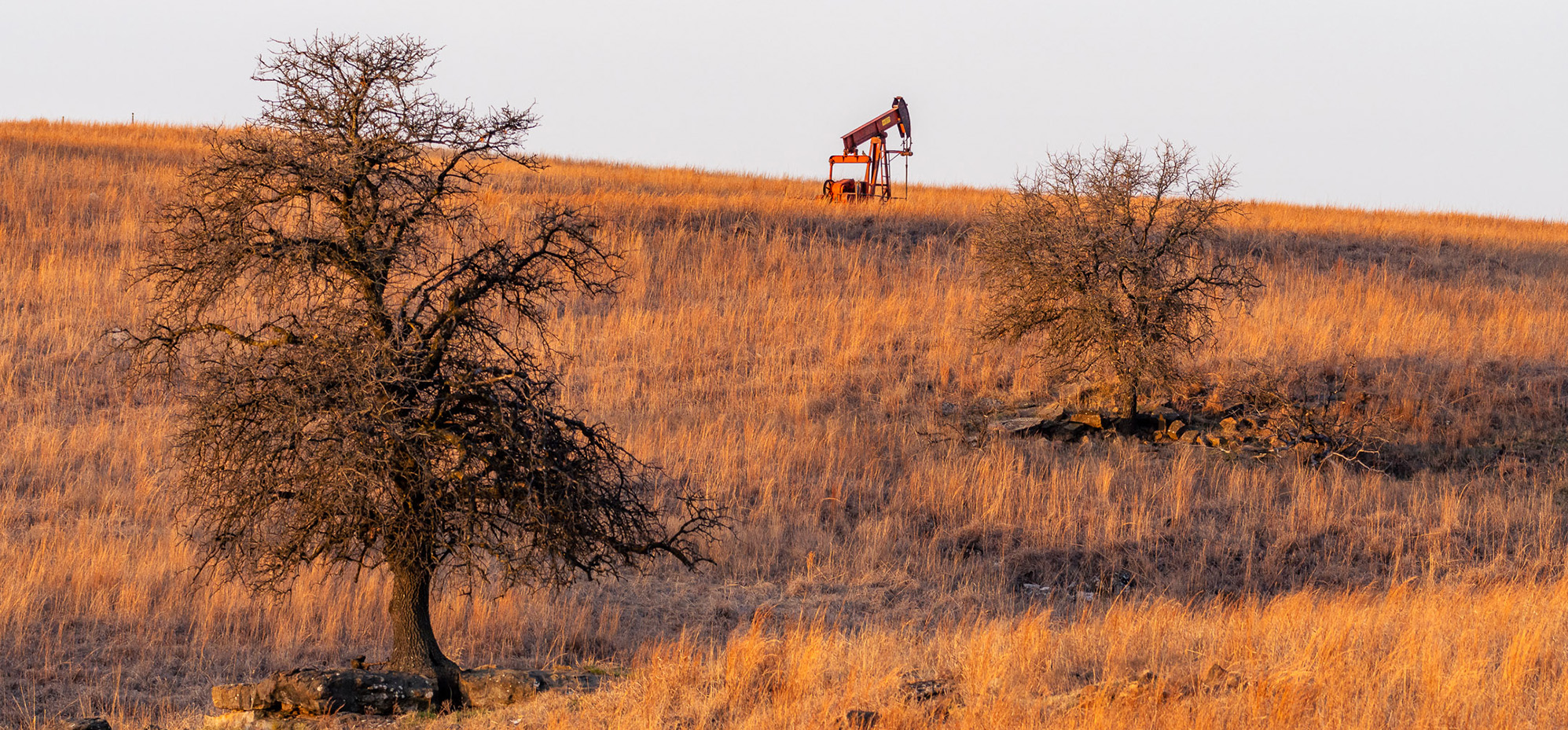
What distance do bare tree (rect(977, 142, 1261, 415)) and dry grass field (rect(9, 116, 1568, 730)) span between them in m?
1.26

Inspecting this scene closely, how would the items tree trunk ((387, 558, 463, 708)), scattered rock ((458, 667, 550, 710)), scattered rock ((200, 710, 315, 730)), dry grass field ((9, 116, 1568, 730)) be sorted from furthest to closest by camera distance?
tree trunk ((387, 558, 463, 708))
scattered rock ((458, 667, 550, 710))
scattered rock ((200, 710, 315, 730))
dry grass field ((9, 116, 1568, 730))

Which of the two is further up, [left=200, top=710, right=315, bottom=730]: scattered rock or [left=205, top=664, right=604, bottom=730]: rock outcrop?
[left=205, top=664, right=604, bottom=730]: rock outcrop

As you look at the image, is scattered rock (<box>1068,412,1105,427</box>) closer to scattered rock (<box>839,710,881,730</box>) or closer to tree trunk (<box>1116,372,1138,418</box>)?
tree trunk (<box>1116,372,1138,418</box>)

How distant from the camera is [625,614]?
397 inches

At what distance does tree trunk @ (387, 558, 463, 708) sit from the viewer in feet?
23.5

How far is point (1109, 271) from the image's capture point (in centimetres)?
1480

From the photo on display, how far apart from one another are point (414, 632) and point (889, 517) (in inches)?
240

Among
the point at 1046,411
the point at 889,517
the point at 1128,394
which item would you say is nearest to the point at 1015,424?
the point at 1046,411

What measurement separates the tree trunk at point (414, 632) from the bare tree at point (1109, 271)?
9701 mm

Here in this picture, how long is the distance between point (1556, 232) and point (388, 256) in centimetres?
3308

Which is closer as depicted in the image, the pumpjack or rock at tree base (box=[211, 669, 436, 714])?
rock at tree base (box=[211, 669, 436, 714])

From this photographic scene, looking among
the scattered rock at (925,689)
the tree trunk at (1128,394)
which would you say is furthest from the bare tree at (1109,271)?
the scattered rock at (925,689)

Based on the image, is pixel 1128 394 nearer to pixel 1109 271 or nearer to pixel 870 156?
pixel 1109 271

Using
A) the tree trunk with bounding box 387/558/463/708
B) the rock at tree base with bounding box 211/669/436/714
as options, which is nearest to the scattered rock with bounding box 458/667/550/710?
the tree trunk with bounding box 387/558/463/708
